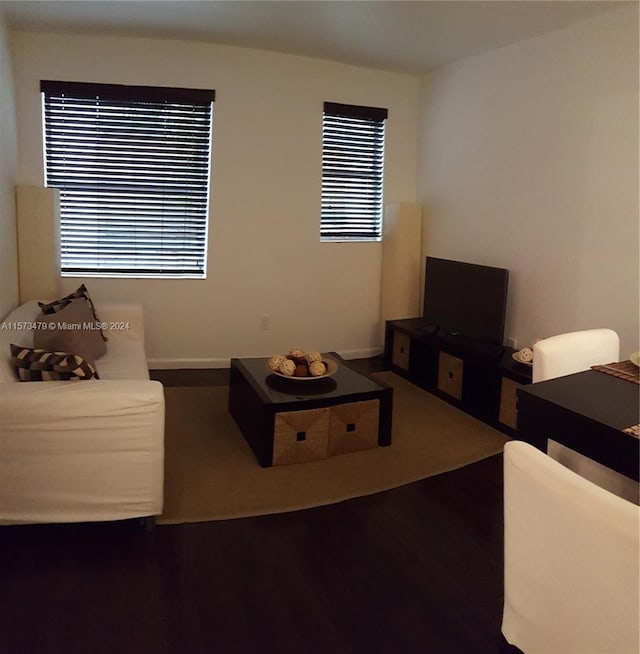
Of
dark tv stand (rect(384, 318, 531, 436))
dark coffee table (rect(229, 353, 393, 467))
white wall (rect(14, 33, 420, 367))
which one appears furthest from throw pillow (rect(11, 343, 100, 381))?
dark tv stand (rect(384, 318, 531, 436))

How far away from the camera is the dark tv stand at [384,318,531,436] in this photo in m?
3.73

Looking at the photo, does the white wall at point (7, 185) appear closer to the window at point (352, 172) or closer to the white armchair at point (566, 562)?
the window at point (352, 172)

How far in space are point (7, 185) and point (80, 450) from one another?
2.36 m

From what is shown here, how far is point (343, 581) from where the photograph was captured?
7.45 ft

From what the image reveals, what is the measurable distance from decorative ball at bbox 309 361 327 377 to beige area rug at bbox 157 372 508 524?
0.47m

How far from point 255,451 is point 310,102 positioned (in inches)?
115

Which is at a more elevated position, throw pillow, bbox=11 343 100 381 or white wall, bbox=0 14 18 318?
white wall, bbox=0 14 18 318

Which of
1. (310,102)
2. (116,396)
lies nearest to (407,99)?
(310,102)

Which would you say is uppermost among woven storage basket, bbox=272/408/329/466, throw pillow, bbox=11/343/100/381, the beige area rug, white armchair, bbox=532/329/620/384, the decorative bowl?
white armchair, bbox=532/329/620/384

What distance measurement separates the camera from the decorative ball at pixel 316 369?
342 centimetres

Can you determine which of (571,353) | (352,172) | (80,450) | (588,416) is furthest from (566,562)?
(352,172)

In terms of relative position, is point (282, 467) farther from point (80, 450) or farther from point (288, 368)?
point (80, 450)

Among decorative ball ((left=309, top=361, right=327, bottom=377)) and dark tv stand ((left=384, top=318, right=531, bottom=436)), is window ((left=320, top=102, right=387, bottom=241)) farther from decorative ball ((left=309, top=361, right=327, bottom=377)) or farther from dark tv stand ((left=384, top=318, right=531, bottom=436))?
decorative ball ((left=309, top=361, right=327, bottom=377))

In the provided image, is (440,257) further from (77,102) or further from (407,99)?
(77,102)
